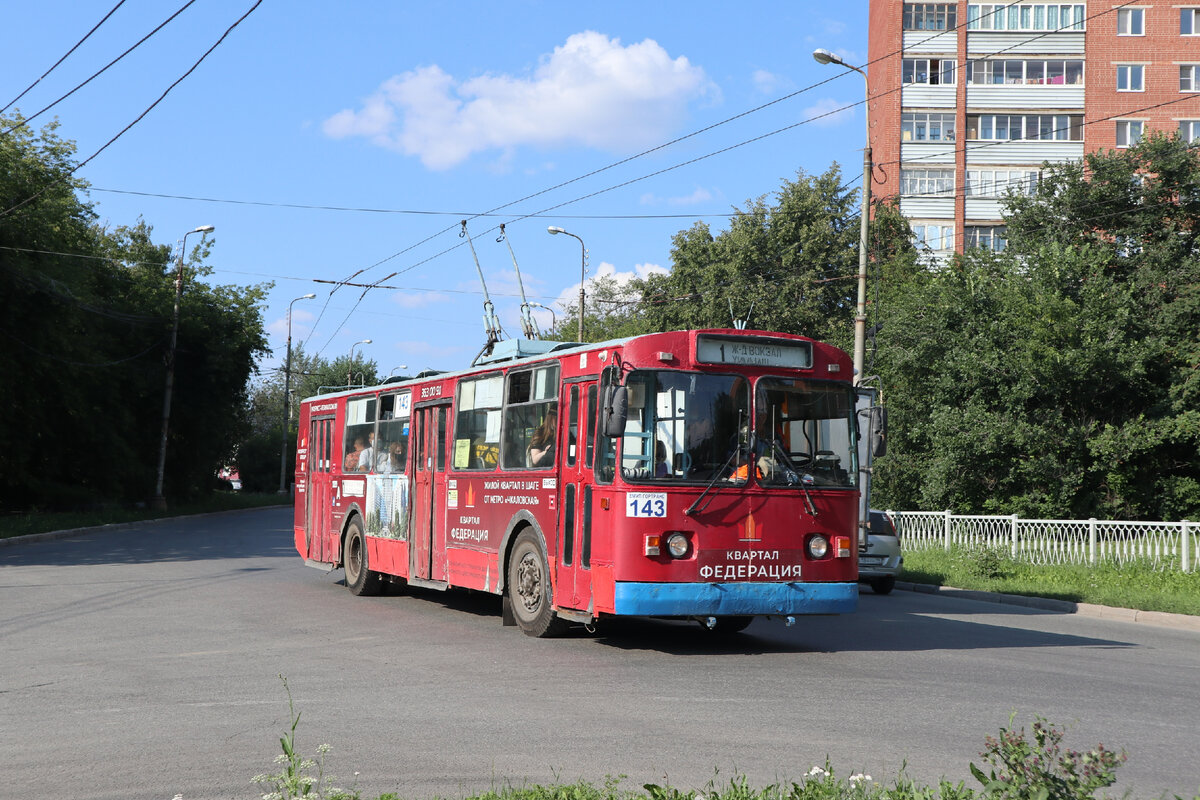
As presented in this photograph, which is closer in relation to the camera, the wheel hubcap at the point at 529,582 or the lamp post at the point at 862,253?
the wheel hubcap at the point at 529,582

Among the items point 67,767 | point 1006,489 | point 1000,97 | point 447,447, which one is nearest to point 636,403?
point 447,447

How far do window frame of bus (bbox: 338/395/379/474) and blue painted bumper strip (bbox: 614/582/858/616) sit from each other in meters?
7.47

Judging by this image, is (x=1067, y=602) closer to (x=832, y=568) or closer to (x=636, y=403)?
(x=832, y=568)

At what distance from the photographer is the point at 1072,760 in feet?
14.5

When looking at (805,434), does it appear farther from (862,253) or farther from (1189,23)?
(1189,23)

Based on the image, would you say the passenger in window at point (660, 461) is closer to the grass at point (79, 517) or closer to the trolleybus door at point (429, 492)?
the trolleybus door at point (429, 492)

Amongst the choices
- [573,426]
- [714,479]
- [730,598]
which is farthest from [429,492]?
[730,598]

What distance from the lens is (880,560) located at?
19.0m

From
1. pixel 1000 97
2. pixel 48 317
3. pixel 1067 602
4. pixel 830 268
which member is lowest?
pixel 1067 602

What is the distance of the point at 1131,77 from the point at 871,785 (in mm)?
54667

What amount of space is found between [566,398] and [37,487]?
31.1 metres

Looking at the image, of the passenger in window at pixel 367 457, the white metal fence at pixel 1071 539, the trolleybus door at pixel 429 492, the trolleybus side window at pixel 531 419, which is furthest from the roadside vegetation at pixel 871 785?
the white metal fence at pixel 1071 539

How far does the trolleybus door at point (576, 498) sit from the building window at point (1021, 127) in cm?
4506

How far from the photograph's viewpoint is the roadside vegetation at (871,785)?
434 centimetres
